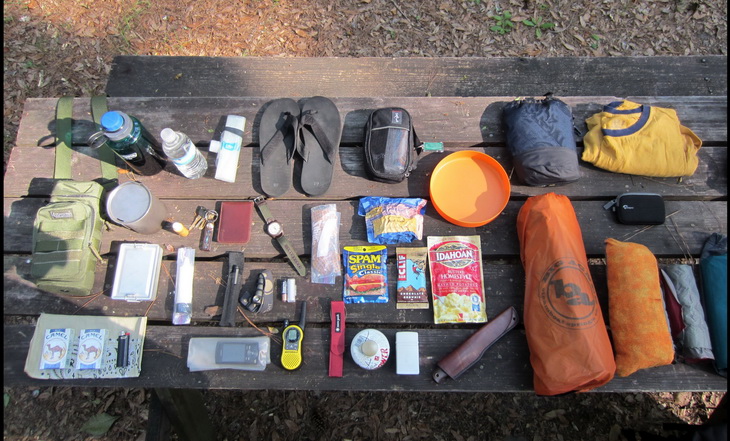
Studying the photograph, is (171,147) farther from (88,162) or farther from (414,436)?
(414,436)

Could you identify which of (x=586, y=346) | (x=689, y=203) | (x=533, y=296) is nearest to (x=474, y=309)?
(x=533, y=296)

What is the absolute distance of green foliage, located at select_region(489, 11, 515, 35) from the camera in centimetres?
316

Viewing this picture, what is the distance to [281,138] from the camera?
6.26ft

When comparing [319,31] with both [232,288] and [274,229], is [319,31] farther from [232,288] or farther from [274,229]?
[232,288]

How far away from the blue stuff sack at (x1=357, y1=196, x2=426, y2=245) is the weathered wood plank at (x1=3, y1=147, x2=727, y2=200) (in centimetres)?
7

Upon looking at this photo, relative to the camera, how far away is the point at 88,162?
1.91m

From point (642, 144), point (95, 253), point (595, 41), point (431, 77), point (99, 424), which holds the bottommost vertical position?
point (99, 424)

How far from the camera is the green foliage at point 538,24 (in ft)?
10.3

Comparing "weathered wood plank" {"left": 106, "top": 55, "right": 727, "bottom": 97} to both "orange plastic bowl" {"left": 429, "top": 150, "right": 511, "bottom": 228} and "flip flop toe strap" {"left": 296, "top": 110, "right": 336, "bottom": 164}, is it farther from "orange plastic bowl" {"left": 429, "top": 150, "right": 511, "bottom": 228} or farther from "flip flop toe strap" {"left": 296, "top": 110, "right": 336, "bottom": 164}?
"orange plastic bowl" {"left": 429, "top": 150, "right": 511, "bottom": 228}

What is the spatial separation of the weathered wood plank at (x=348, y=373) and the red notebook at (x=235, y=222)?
15.7 inches

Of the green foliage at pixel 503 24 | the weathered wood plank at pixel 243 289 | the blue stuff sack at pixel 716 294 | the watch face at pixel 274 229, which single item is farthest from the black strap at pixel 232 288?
the green foliage at pixel 503 24

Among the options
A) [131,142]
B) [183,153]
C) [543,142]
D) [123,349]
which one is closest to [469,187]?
[543,142]

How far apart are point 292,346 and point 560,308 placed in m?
1.06

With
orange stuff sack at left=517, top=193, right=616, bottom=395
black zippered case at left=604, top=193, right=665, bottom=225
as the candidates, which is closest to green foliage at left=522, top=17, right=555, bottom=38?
black zippered case at left=604, top=193, right=665, bottom=225
